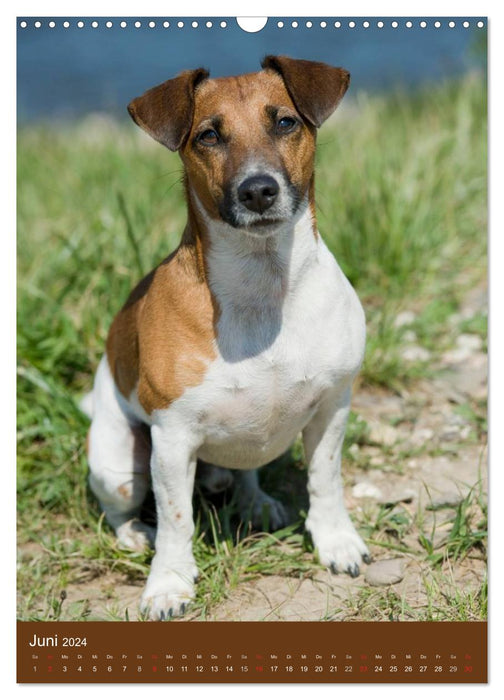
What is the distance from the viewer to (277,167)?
312 centimetres

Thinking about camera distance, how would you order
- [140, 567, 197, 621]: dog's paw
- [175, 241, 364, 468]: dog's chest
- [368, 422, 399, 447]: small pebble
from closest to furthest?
[175, 241, 364, 468]: dog's chest
[140, 567, 197, 621]: dog's paw
[368, 422, 399, 447]: small pebble

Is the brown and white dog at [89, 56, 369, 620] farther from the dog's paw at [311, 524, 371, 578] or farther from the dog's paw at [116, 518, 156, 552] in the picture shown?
the dog's paw at [116, 518, 156, 552]

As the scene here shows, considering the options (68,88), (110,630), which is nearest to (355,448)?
(110,630)

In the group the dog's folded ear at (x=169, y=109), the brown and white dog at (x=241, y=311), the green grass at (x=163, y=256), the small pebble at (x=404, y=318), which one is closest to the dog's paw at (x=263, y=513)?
the green grass at (x=163, y=256)

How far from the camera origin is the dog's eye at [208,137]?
3.26 metres

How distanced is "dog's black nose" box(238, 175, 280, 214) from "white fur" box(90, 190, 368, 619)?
0.63 feet

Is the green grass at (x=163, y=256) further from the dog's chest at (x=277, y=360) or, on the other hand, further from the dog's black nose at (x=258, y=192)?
the dog's black nose at (x=258, y=192)

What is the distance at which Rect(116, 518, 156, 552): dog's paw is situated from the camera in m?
4.23

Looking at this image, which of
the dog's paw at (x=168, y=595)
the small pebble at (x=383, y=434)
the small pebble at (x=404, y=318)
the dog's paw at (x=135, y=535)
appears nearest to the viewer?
the dog's paw at (x=168, y=595)

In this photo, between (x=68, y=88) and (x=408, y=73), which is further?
(x=68, y=88)

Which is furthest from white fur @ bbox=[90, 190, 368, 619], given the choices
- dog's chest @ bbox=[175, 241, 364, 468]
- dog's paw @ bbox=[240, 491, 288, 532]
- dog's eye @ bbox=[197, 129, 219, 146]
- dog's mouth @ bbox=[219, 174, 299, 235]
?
dog's paw @ bbox=[240, 491, 288, 532]

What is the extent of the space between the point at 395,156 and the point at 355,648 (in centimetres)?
410

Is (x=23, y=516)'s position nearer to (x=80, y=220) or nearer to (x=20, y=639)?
(x=20, y=639)

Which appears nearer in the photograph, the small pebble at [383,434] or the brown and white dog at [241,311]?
the brown and white dog at [241,311]
